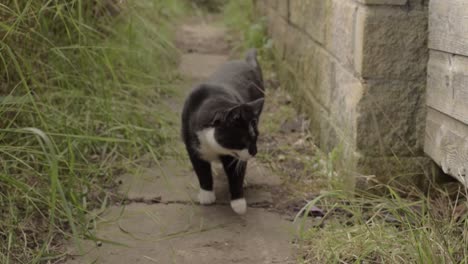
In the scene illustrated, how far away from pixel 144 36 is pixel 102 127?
140 centimetres

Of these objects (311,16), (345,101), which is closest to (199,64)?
(311,16)

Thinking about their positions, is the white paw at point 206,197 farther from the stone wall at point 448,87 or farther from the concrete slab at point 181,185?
the stone wall at point 448,87

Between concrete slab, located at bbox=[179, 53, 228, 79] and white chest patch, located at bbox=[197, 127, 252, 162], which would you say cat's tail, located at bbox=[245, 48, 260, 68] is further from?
concrete slab, located at bbox=[179, 53, 228, 79]

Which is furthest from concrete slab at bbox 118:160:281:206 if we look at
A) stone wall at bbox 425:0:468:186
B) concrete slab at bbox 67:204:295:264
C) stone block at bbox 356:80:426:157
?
stone wall at bbox 425:0:468:186

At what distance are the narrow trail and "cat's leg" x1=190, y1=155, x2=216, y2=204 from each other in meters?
0.04

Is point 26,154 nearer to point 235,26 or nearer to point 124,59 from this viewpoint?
point 124,59

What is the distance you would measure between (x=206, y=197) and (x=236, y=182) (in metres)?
0.17

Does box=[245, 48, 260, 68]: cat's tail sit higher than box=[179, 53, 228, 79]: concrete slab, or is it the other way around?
box=[245, 48, 260, 68]: cat's tail

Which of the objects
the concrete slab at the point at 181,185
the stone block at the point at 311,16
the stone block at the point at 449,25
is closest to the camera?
the stone block at the point at 449,25

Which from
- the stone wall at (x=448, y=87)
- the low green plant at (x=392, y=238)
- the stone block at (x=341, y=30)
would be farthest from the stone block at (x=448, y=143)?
the stone block at (x=341, y=30)

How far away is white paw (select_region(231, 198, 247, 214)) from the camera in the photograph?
2.71 metres

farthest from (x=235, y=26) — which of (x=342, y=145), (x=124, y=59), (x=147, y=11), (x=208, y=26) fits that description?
(x=342, y=145)

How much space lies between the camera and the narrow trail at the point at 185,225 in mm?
2299

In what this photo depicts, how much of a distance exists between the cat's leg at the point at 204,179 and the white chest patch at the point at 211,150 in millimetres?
50
